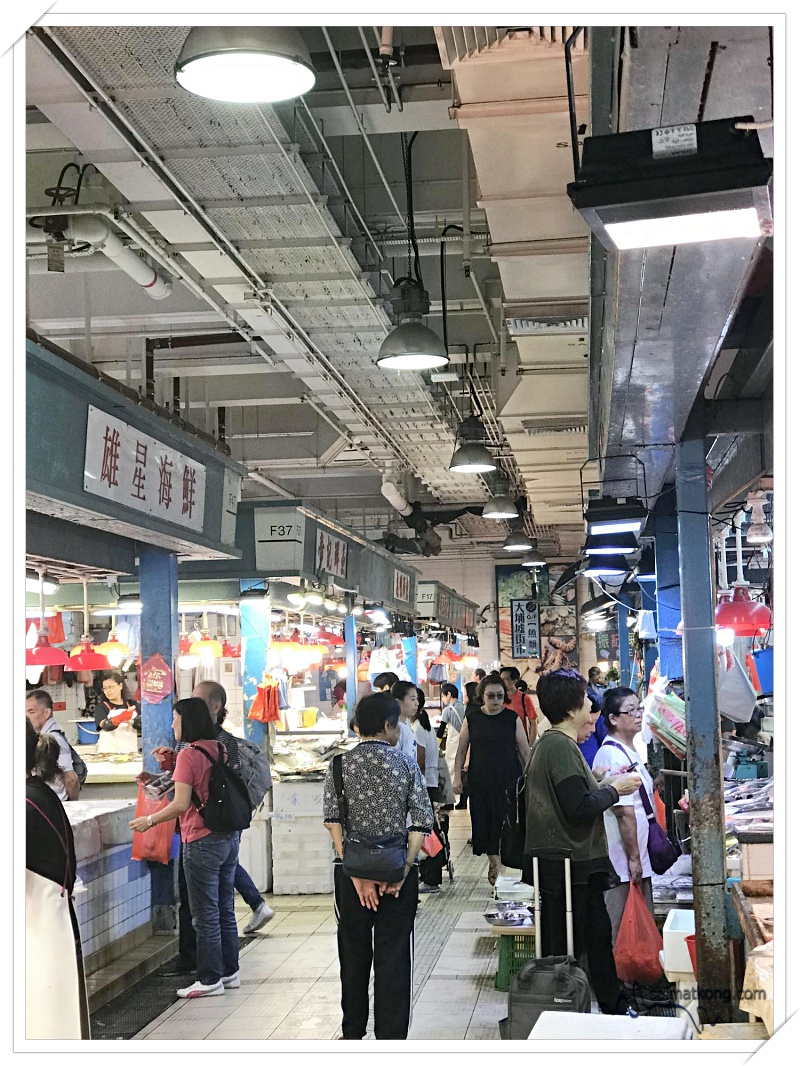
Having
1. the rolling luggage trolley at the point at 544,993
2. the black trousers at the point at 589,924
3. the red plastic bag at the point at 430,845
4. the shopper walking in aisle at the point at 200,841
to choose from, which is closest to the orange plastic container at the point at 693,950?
the black trousers at the point at 589,924

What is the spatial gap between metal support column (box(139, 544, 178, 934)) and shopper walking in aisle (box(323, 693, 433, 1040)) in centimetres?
291

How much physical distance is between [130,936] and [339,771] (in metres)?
3.05

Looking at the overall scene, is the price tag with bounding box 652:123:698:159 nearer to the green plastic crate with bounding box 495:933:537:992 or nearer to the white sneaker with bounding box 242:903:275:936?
the green plastic crate with bounding box 495:933:537:992

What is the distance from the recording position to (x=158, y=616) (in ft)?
28.1

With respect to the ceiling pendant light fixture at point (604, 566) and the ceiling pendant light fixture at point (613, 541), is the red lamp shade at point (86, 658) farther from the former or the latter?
the ceiling pendant light fixture at point (604, 566)

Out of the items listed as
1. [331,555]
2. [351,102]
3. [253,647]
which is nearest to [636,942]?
[351,102]

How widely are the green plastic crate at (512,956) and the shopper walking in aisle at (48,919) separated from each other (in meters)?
2.76

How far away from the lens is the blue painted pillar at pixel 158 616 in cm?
848

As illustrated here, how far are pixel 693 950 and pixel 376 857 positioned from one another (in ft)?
7.28

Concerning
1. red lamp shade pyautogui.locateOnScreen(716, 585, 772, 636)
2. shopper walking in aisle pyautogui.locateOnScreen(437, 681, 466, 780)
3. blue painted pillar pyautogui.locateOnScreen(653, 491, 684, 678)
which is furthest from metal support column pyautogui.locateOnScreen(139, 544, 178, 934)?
shopper walking in aisle pyautogui.locateOnScreen(437, 681, 466, 780)

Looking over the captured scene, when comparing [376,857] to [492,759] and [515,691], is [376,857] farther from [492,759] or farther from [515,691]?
[515,691]

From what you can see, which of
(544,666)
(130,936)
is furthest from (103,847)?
(544,666)

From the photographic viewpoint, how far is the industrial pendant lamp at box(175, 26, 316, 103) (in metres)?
3.71
